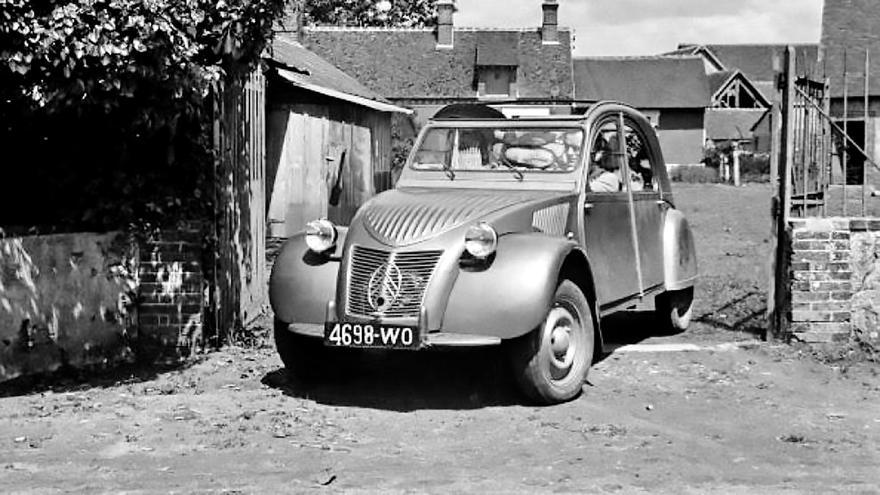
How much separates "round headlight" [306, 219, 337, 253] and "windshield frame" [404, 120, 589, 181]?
1.29 metres

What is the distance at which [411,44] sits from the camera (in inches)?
2106

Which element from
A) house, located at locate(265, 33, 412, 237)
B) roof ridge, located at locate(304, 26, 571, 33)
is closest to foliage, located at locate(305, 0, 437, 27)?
roof ridge, located at locate(304, 26, 571, 33)

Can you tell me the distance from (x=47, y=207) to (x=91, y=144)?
0.56 metres

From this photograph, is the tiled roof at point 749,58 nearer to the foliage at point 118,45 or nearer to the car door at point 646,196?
the car door at point 646,196

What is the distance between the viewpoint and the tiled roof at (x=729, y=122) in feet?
223

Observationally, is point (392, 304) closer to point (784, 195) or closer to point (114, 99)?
point (114, 99)

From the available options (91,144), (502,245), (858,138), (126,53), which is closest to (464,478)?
(502,245)

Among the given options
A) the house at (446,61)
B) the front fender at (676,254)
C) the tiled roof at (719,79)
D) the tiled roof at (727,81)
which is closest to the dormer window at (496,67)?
the house at (446,61)

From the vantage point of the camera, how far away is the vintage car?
22.1ft

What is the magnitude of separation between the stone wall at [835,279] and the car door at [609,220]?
4.12 ft

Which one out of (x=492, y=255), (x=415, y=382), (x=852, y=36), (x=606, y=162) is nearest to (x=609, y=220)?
(x=606, y=162)

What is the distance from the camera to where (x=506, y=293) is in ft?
21.9

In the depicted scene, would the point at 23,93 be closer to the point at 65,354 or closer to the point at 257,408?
the point at 65,354

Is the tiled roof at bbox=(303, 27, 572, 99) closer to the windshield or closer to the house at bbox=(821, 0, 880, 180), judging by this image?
the house at bbox=(821, 0, 880, 180)
